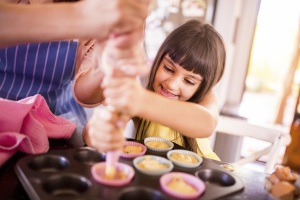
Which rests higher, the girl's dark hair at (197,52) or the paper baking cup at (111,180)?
the girl's dark hair at (197,52)

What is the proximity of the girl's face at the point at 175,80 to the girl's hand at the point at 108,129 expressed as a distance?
1.74 ft

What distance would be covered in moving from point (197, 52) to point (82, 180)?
0.62 meters

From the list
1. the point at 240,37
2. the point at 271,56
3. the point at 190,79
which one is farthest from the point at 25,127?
the point at 271,56

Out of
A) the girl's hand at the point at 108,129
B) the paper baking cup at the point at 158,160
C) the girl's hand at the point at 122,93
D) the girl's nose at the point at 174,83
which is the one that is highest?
the girl's hand at the point at 122,93

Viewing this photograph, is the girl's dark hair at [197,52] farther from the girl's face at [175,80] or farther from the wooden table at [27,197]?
the wooden table at [27,197]

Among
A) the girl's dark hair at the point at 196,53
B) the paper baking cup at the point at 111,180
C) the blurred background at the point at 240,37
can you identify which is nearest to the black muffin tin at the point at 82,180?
the paper baking cup at the point at 111,180

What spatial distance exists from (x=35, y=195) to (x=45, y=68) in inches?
23.9

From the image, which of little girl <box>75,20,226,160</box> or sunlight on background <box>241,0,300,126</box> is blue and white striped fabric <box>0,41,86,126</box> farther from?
sunlight on background <box>241,0,300,126</box>

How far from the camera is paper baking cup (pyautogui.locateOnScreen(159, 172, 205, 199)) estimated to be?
24.3 inches

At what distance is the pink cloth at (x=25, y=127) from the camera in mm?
700

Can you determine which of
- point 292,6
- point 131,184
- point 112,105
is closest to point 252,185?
point 131,184

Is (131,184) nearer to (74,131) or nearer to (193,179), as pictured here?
(193,179)

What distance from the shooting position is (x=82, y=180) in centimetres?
64

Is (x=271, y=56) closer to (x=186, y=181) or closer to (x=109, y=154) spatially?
(x=186, y=181)
